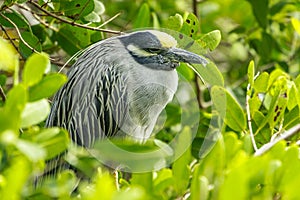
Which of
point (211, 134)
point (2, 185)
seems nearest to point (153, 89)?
point (211, 134)

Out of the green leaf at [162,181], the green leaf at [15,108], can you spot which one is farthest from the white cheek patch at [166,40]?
the green leaf at [15,108]

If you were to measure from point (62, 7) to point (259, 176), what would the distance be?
1.20 m

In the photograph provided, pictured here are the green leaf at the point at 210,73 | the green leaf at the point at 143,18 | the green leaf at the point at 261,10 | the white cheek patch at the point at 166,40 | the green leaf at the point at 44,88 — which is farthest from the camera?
the green leaf at the point at 261,10

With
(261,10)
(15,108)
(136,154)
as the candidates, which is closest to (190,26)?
(261,10)

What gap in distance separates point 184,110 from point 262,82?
0.69 meters

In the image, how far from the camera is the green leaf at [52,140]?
3.82 feet

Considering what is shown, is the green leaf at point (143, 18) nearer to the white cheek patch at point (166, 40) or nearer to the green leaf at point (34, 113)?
the white cheek patch at point (166, 40)

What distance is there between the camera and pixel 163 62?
2262 mm

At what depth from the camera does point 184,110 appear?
2611mm

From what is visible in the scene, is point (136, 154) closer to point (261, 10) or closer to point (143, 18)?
point (143, 18)

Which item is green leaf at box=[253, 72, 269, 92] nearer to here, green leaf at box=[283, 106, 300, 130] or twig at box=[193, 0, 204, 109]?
green leaf at box=[283, 106, 300, 130]

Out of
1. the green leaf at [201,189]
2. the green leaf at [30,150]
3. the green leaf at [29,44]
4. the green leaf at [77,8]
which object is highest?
the green leaf at [30,150]

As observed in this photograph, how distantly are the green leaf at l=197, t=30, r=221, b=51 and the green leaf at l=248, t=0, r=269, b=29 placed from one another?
79 centimetres

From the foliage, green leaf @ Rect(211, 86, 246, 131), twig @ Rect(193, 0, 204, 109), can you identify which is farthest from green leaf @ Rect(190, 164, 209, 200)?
twig @ Rect(193, 0, 204, 109)
